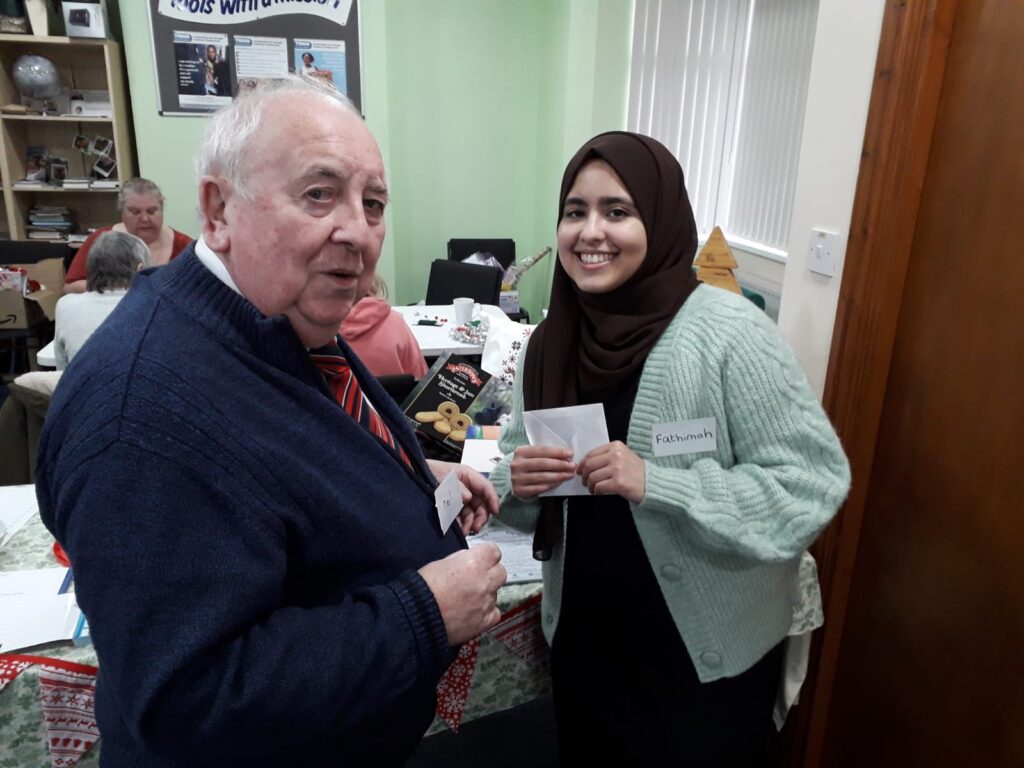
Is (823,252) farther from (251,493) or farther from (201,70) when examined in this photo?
(201,70)

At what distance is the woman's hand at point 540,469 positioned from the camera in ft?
3.82

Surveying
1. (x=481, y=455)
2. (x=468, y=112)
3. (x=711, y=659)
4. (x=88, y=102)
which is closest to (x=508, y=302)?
(x=468, y=112)

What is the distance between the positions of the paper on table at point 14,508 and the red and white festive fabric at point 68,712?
0.49m

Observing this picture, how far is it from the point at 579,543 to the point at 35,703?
0.97m

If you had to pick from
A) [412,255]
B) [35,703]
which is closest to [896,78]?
[35,703]

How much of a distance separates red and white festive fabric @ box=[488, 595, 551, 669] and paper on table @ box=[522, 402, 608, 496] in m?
0.38

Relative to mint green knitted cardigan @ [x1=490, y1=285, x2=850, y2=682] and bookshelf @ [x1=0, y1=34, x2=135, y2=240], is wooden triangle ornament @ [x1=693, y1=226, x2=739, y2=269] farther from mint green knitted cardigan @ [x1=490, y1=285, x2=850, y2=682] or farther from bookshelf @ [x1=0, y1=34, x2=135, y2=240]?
bookshelf @ [x1=0, y1=34, x2=135, y2=240]

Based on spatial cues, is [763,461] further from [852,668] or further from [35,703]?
[35,703]

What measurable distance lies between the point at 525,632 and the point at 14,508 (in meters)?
1.27

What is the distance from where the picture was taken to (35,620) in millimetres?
1266

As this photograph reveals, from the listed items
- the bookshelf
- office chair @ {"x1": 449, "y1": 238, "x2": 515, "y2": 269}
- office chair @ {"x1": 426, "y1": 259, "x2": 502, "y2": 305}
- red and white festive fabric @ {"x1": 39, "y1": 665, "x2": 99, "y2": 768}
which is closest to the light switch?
red and white festive fabric @ {"x1": 39, "y1": 665, "x2": 99, "y2": 768}

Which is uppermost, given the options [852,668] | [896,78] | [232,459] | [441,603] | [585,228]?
[896,78]

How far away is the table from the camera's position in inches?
128

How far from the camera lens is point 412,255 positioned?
18.2 feet
